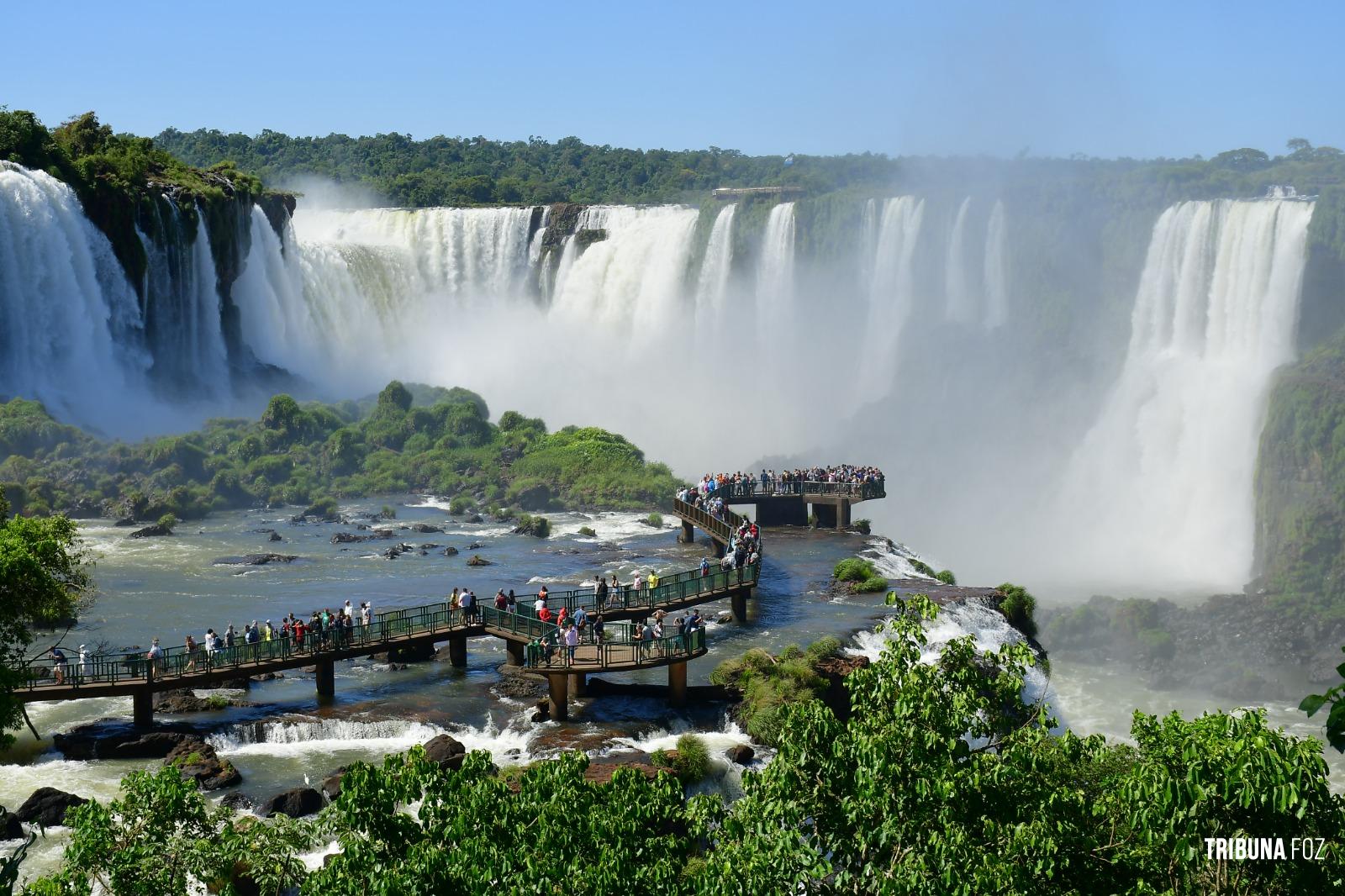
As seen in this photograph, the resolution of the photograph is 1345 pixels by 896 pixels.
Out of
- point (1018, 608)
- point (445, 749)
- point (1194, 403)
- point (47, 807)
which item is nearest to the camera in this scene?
point (47, 807)

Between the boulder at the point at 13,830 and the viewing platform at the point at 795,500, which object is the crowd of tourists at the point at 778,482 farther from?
the boulder at the point at 13,830

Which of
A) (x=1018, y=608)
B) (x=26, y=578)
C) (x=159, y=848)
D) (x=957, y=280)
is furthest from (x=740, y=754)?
(x=957, y=280)

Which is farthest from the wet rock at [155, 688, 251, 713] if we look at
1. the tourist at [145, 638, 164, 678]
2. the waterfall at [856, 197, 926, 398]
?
the waterfall at [856, 197, 926, 398]

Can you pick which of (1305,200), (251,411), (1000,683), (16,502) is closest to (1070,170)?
(1305,200)

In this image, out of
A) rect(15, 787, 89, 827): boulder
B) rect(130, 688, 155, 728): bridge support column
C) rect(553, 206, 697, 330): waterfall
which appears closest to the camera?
rect(15, 787, 89, 827): boulder

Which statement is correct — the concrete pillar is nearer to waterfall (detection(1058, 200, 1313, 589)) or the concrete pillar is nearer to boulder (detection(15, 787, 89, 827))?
boulder (detection(15, 787, 89, 827))

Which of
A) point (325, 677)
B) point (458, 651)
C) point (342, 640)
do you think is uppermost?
point (342, 640)

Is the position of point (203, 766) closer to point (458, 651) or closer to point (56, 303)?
point (458, 651)
